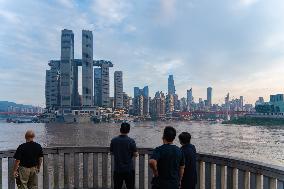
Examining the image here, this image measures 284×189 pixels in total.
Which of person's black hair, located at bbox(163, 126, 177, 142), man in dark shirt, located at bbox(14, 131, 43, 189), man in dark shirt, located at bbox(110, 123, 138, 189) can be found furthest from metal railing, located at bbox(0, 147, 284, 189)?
person's black hair, located at bbox(163, 126, 177, 142)

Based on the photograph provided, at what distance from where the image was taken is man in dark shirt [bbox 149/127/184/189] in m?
6.35

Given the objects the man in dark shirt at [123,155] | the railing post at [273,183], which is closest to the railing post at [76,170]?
the man in dark shirt at [123,155]

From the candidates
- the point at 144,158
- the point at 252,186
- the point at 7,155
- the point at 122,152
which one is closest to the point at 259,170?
the point at 252,186

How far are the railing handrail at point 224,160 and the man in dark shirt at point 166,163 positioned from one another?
1.73m

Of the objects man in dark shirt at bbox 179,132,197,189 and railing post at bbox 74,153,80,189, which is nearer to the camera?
man in dark shirt at bbox 179,132,197,189

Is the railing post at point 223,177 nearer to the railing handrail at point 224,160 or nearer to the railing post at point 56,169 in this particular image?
the railing handrail at point 224,160

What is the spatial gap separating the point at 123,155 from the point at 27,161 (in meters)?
2.19

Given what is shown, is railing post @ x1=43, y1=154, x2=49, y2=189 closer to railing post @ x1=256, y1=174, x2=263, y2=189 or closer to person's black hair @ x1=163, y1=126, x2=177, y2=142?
person's black hair @ x1=163, y1=126, x2=177, y2=142

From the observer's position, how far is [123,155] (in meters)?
8.42

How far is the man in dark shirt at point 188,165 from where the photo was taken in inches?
291

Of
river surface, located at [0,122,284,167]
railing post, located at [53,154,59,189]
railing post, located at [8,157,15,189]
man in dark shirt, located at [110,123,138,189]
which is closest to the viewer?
man in dark shirt, located at [110,123,138,189]

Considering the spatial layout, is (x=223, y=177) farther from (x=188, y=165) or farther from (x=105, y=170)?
(x=105, y=170)

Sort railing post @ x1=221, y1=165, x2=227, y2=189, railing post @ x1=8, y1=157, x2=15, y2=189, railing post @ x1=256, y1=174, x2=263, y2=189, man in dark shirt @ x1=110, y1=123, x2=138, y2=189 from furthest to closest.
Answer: railing post @ x1=8, y1=157, x2=15, y2=189, man in dark shirt @ x1=110, y1=123, x2=138, y2=189, railing post @ x1=221, y1=165, x2=227, y2=189, railing post @ x1=256, y1=174, x2=263, y2=189

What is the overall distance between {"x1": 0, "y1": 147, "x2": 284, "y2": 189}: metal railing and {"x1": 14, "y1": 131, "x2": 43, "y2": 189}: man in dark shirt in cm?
77
